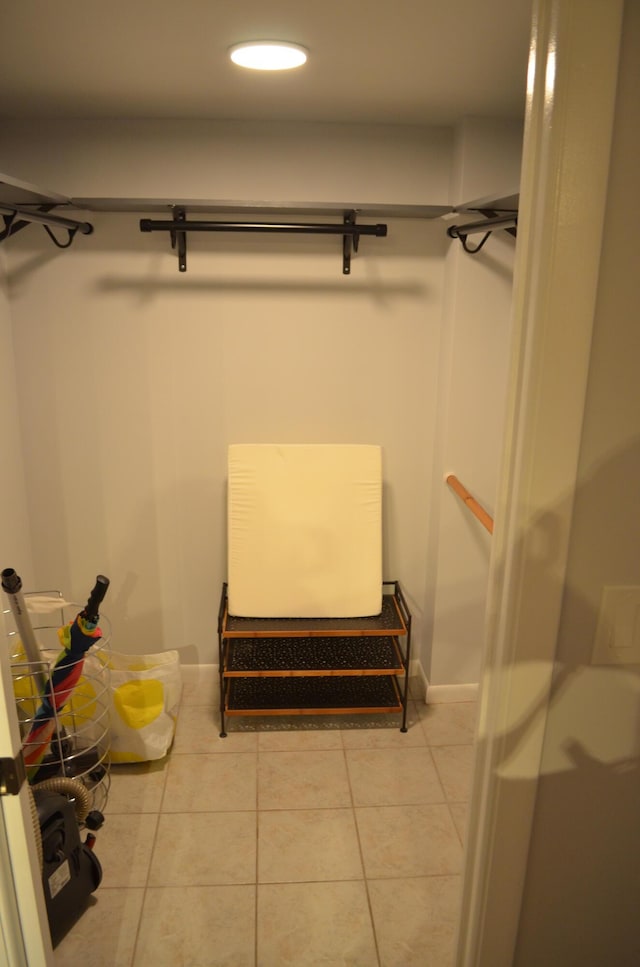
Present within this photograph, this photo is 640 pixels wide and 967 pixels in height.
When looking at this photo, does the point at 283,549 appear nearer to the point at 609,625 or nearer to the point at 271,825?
the point at 271,825

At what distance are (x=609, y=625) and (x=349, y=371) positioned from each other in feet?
→ 6.25

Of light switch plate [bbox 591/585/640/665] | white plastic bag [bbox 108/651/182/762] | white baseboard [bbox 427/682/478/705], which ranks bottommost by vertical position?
white baseboard [bbox 427/682/478/705]

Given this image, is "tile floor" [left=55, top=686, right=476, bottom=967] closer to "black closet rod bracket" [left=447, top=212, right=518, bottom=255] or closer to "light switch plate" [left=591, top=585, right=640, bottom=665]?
"light switch plate" [left=591, top=585, right=640, bottom=665]

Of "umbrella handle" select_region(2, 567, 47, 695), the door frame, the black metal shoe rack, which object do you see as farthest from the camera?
the black metal shoe rack

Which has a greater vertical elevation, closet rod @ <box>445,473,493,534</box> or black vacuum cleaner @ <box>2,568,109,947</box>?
closet rod @ <box>445,473,493,534</box>

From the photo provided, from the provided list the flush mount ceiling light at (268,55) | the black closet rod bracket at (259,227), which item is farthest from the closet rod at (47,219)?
the flush mount ceiling light at (268,55)

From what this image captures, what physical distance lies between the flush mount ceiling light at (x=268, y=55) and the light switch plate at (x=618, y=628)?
1.61 m

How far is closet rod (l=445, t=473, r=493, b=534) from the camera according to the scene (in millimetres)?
2550

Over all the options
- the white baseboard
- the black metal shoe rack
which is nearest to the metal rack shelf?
the black metal shoe rack

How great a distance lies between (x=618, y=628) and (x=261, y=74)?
72.6 inches

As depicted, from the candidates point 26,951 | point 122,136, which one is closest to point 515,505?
point 26,951

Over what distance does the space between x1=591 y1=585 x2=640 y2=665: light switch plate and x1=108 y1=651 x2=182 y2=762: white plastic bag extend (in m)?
1.87

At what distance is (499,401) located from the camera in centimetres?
275

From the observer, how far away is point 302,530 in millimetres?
2826
